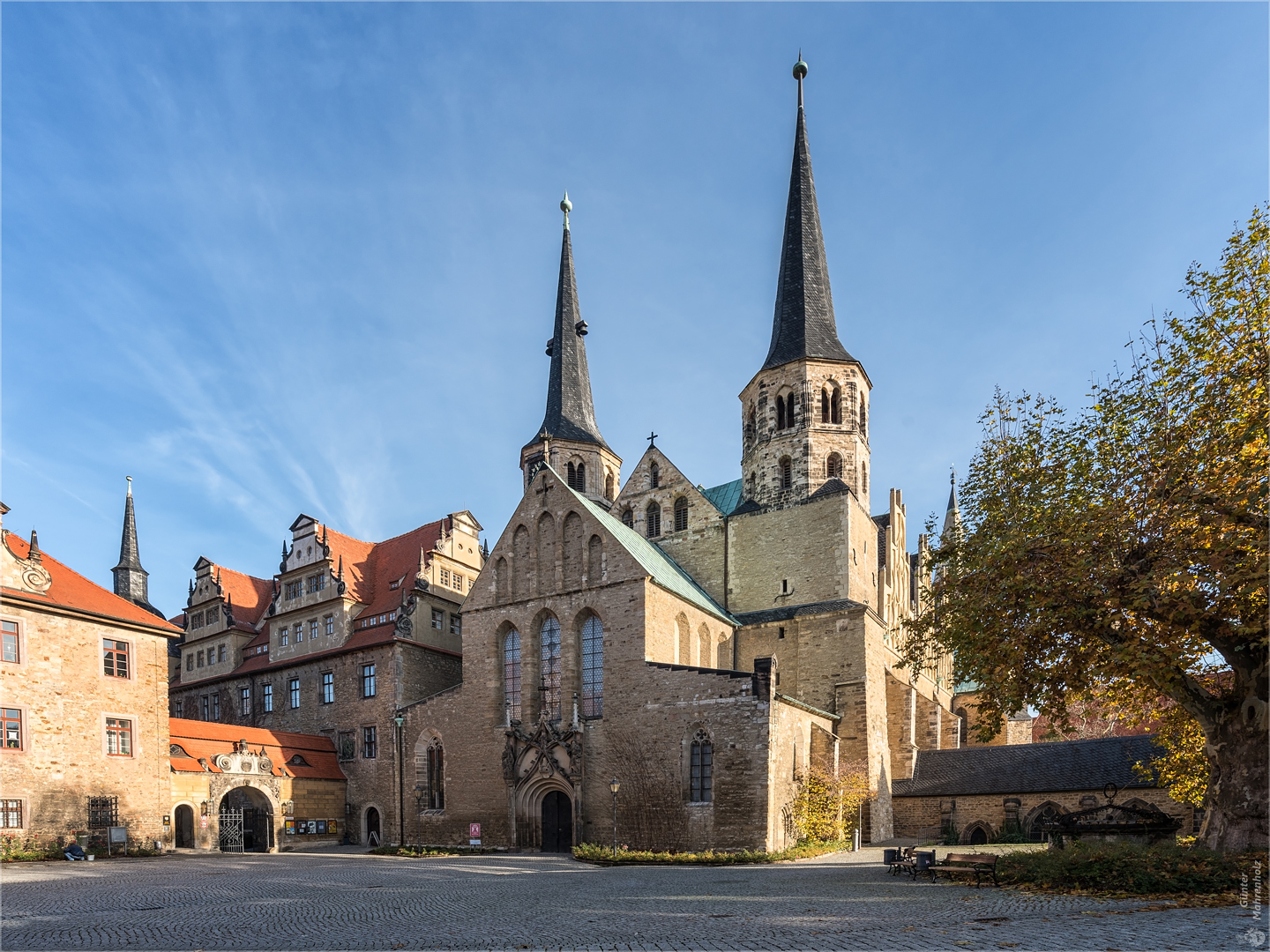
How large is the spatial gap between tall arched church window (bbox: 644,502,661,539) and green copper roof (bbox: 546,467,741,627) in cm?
183

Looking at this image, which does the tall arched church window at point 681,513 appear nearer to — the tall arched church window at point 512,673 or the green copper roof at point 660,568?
the green copper roof at point 660,568

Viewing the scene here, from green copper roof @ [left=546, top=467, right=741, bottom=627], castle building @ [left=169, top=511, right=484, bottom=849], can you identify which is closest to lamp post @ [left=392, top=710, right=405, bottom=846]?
castle building @ [left=169, top=511, right=484, bottom=849]

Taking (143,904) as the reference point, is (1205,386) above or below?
above

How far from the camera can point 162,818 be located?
28.6 meters

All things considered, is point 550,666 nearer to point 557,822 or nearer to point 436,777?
point 557,822

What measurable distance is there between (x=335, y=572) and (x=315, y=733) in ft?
22.1

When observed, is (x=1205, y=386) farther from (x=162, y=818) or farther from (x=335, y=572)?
(x=335, y=572)

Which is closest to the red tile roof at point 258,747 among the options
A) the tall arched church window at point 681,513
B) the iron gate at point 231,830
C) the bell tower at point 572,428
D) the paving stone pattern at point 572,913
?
the iron gate at point 231,830

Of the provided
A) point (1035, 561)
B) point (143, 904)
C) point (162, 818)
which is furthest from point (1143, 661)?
point (162, 818)

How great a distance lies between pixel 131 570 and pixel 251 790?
29025mm

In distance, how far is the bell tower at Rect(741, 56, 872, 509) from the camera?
36.9 m

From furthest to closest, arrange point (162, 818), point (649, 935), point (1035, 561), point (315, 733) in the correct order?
point (315, 733), point (162, 818), point (1035, 561), point (649, 935)

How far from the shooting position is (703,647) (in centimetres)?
3372

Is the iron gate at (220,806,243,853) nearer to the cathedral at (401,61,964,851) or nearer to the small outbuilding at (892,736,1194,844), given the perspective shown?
the cathedral at (401,61,964,851)
